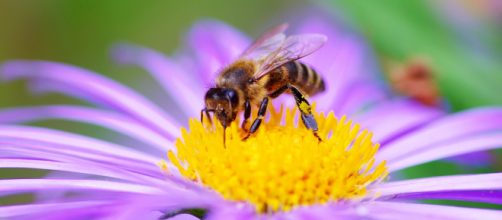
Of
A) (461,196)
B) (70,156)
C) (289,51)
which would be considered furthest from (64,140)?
(461,196)

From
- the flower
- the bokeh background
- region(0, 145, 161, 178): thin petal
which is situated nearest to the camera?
the flower

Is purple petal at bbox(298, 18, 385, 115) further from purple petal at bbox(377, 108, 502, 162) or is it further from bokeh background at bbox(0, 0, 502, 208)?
purple petal at bbox(377, 108, 502, 162)

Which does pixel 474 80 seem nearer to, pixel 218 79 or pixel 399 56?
pixel 399 56

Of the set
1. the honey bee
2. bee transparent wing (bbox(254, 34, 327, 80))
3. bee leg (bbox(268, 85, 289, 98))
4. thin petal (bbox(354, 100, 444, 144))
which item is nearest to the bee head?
the honey bee

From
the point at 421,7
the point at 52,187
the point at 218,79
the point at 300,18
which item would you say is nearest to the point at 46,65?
the point at 218,79

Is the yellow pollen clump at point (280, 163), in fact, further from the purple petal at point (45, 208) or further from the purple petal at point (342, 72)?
the purple petal at point (342, 72)

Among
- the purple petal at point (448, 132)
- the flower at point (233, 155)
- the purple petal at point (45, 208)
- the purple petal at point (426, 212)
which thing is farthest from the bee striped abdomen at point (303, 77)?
the purple petal at point (45, 208)

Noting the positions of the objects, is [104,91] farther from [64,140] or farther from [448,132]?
[448,132]
